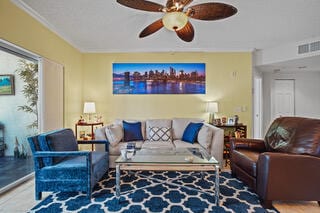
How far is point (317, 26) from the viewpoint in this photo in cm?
339

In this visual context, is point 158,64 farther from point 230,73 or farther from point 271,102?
point 271,102

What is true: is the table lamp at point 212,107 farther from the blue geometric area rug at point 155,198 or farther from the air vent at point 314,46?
the air vent at point 314,46

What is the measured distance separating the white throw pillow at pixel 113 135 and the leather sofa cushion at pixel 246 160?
2012mm

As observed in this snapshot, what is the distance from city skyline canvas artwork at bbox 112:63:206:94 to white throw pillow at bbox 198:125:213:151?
4.48 feet

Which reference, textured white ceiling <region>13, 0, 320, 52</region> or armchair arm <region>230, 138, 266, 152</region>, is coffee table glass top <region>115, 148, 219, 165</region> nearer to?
armchair arm <region>230, 138, 266, 152</region>

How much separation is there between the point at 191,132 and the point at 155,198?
1.64 m

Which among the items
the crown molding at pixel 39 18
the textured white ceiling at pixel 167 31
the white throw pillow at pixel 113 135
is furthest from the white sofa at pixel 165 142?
the crown molding at pixel 39 18

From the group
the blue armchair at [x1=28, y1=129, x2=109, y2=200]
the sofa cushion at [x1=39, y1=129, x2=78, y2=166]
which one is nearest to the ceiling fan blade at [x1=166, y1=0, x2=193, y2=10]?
the blue armchair at [x1=28, y1=129, x2=109, y2=200]

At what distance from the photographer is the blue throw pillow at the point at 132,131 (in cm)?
379

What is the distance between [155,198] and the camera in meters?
2.38

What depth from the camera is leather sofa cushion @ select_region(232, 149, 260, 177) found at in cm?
242

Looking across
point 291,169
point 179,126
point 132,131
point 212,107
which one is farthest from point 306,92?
point 132,131

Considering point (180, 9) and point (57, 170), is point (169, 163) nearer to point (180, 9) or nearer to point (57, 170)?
point (57, 170)

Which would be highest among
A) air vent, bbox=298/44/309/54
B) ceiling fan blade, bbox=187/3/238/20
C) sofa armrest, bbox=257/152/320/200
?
air vent, bbox=298/44/309/54
